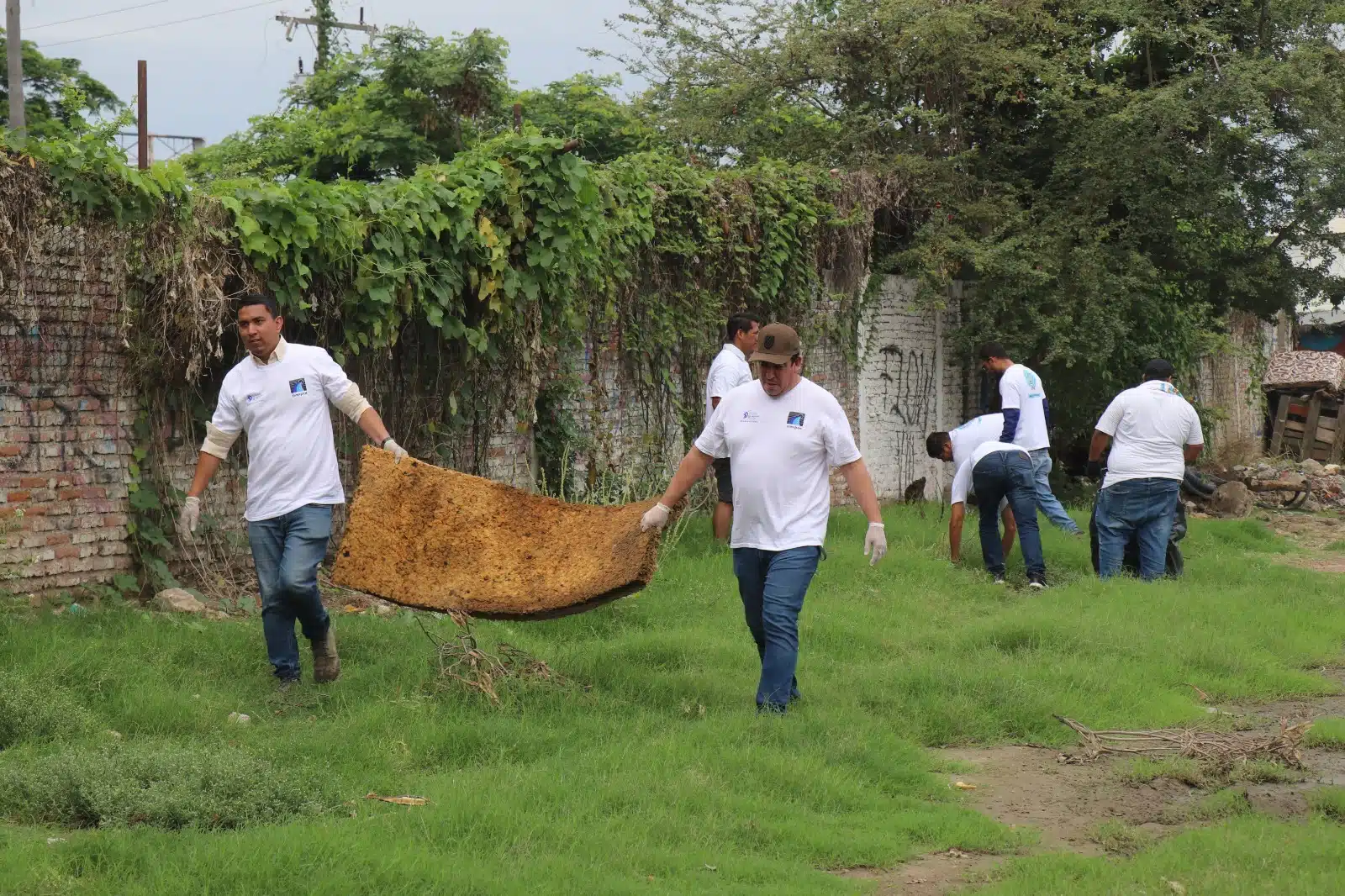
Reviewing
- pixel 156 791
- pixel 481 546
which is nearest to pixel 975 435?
pixel 481 546

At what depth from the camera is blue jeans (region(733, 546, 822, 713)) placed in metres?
7.17

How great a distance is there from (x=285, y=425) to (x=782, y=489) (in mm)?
2528

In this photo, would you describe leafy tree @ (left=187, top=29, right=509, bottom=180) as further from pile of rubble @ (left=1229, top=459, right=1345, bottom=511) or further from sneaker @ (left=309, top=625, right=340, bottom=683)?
sneaker @ (left=309, top=625, right=340, bottom=683)

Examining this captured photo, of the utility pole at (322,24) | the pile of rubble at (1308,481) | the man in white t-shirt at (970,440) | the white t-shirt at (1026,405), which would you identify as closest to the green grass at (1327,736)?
the man in white t-shirt at (970,440)

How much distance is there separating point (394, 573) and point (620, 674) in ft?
4.41

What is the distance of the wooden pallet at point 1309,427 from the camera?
79.5 ft

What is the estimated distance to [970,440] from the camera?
39.5ft

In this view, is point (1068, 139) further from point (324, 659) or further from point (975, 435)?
point (324, 659)

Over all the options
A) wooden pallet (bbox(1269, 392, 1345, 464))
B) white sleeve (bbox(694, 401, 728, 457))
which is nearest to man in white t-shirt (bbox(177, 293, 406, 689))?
white sleeve (bbox(694, 401, 728, 457))

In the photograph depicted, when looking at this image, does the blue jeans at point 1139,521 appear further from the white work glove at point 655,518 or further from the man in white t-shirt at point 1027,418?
the white work glove at point 655,518

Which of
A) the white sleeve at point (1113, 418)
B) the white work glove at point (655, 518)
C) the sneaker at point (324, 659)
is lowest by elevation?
the sneaker at point (324, 659)

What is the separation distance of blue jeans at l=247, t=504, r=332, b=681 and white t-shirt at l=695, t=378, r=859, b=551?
214 cm

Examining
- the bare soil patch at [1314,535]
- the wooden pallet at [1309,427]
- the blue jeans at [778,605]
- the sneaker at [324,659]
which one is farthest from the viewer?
the wooden pallet at [1309,427]

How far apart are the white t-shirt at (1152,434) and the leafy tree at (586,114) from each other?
11.6 metres
